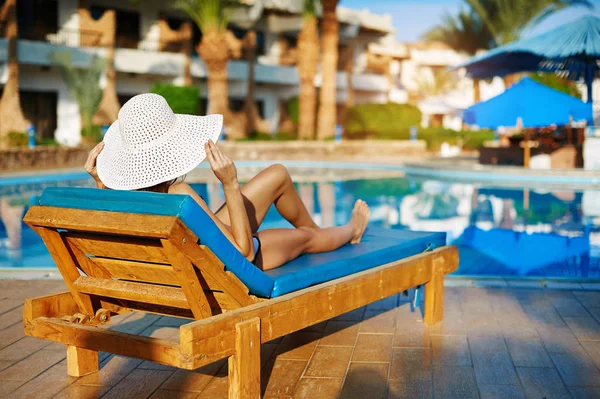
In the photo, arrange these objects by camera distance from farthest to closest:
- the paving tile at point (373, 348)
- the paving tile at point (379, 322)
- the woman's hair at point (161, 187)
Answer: the paving tile at point (379, 322) < the paving tile at point (373, 348) < the woman's hair at point (161, 187)

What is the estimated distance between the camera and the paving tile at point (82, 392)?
341cm

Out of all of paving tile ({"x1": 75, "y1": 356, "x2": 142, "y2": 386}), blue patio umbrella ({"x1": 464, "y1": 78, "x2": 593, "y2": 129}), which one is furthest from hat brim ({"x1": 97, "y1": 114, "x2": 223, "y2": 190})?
blue patio umbrella ({"x1": 464, "y1": 78, "x2": 593, "y2": 129})

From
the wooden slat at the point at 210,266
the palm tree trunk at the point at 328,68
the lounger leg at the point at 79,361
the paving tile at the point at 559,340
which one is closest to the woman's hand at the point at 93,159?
the lounger leg at the point at 79,361

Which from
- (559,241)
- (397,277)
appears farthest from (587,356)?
(559,241)

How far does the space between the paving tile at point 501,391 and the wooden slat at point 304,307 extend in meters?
0.77

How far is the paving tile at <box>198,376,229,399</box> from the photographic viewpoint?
341 centimetres

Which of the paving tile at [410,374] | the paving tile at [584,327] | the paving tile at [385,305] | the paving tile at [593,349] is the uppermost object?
the paving tile at [584,327]

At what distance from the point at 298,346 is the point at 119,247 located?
1.46 m

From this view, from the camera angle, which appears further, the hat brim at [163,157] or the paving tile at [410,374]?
the paving tile at [410,374]

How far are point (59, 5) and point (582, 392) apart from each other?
2744cm

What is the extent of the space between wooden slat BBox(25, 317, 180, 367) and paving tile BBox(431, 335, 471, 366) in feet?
5.12

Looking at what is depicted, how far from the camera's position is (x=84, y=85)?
24297 millimetres

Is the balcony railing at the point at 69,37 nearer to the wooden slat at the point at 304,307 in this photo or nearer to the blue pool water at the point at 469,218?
the blue pool water at the point at 469,218

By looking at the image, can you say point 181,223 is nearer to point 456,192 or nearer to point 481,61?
point 456,192
